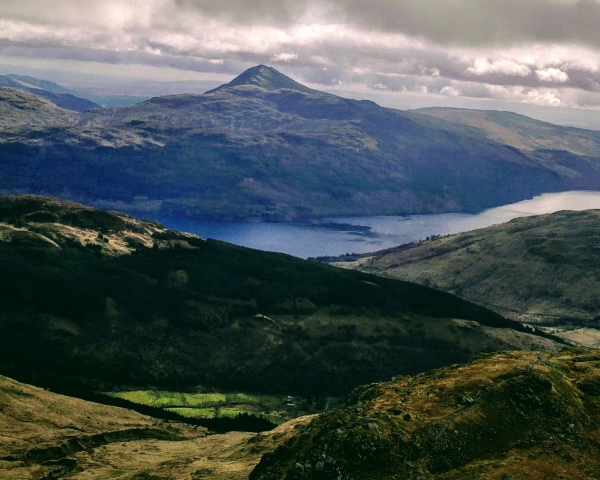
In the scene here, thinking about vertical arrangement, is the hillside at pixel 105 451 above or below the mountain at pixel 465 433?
below

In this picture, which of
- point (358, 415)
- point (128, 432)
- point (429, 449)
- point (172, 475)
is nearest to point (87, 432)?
point (128, 432)

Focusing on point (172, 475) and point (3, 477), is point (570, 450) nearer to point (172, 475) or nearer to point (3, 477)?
point (172, 475)

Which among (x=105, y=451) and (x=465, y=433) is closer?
(x=465, y=433)

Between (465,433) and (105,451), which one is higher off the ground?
(465,433)

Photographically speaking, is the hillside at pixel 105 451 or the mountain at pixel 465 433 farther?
the hillside at pixel 105 451

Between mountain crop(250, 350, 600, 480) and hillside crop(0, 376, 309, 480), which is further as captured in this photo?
hillside crop(0, 376, 309, 480)
